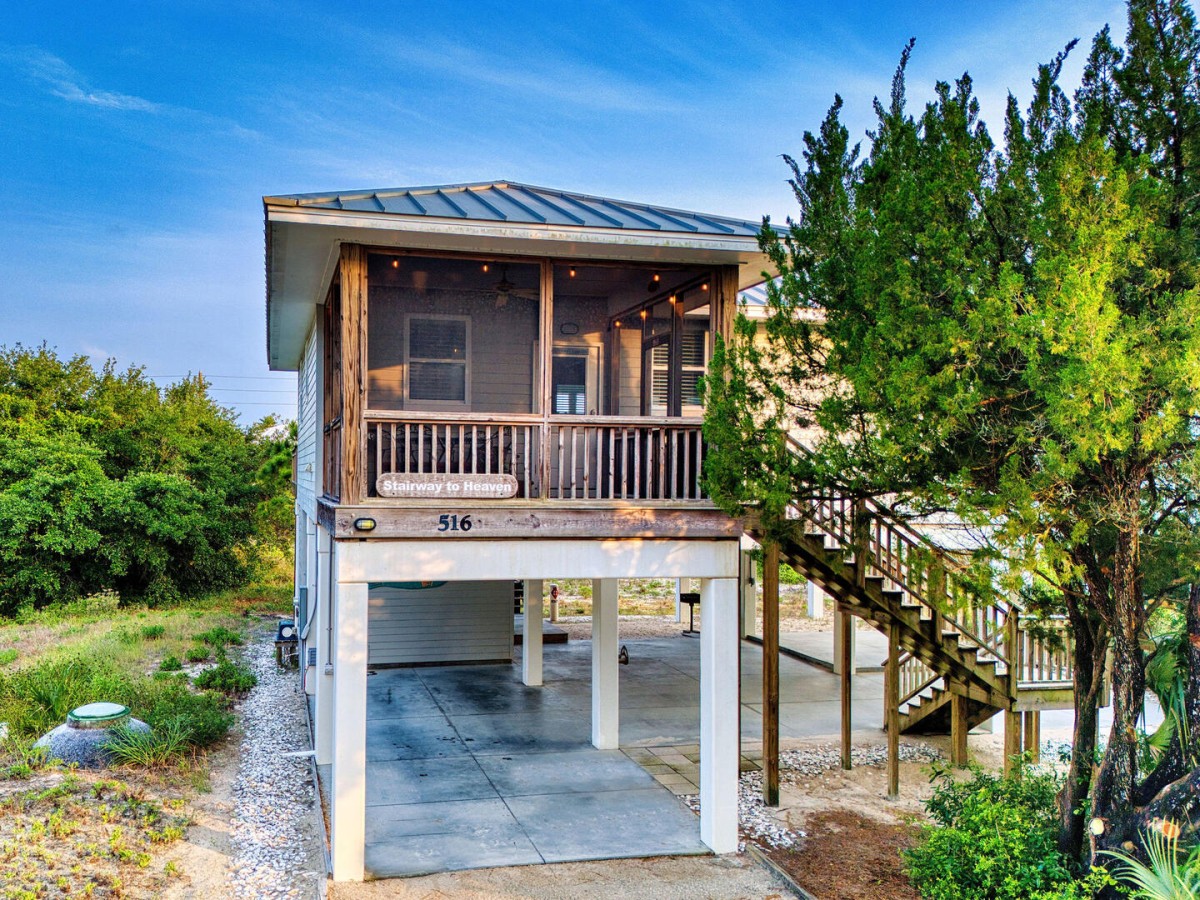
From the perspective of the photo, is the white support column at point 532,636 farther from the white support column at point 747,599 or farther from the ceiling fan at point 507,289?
the ceiling fan at point 507,289

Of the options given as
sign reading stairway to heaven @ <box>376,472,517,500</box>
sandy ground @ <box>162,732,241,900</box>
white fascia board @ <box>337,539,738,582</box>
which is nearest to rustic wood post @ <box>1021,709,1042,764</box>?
white fascia board @ <box>337,539,738,582</box>

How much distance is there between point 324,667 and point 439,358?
4.10m

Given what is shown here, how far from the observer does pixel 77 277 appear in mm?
31422

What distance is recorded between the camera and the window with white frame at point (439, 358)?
11414mm

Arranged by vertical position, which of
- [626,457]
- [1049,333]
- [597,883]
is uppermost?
[1049,333]

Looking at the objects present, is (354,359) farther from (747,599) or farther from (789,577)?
(789,577)

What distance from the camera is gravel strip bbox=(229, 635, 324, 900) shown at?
23.2 feet

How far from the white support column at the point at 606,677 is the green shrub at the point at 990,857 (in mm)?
4745

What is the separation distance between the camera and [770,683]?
9.20 metres

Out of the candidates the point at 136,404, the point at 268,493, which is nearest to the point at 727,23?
the point at 268,493

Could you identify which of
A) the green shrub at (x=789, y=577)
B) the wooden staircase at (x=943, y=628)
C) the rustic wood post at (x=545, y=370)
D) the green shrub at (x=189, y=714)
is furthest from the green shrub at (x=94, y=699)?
the green shrub at (x=789, y=577)

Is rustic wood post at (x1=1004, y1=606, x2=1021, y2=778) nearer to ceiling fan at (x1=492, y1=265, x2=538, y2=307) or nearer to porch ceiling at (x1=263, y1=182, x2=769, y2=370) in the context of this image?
porch ceiling at (x1=263, y1=182, x2=769, y2=370)

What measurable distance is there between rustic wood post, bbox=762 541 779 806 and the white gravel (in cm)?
25

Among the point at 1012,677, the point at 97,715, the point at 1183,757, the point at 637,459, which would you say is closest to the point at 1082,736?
the point at 1183,757
